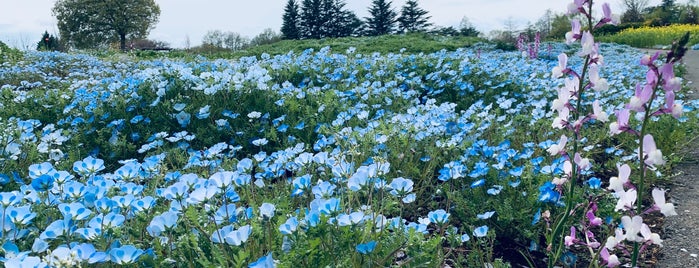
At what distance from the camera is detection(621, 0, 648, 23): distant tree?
39222 mm

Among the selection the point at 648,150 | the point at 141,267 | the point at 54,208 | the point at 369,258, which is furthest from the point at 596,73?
the point at 54,208

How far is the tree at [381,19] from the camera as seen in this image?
36438 mm

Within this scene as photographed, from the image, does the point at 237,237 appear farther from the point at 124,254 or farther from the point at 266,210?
the point at 124,254

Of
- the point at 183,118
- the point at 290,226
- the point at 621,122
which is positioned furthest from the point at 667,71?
the point at 183,118

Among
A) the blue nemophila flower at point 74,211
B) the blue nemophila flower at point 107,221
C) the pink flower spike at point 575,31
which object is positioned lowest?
the blue nemophila flower at point 107,221

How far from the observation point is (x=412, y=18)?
37.4 meters

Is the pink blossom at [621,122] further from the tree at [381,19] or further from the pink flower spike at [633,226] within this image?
the tree at [381,19]

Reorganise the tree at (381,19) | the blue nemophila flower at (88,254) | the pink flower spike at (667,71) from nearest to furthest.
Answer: the pink flower spike at (667,71), the blue nemophila flower at (88,254), the tree at (381,19)

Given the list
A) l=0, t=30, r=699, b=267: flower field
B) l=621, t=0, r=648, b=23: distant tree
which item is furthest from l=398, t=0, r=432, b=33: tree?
l=0, t=30, r=699, b=267: flower field

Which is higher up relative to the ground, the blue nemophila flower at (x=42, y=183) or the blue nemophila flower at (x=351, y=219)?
the blue nemophila flower at (x=42, y=183)

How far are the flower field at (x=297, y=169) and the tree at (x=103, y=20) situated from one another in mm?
38032

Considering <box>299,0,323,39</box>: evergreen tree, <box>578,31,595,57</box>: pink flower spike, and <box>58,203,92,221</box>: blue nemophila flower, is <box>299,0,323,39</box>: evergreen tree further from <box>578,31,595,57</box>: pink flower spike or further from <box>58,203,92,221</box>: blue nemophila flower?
<box>578,31,595,57</box>: pink flower spike

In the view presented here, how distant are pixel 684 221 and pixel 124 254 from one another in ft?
8.43

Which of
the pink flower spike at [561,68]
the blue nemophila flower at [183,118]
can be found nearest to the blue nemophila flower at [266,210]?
the pink flower spike at [561,68]
